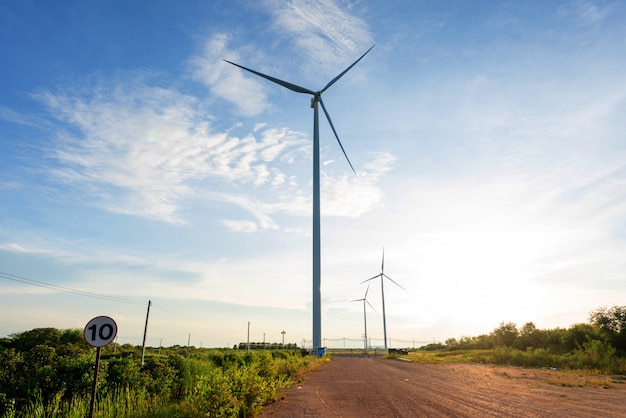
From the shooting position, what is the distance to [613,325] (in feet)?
153

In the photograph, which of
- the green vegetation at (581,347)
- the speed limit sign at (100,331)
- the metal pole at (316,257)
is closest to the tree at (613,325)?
the green vegetation at (581,347)

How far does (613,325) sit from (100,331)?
55618 mm

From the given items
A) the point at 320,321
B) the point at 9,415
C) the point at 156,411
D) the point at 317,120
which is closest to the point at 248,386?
the point at 156,411

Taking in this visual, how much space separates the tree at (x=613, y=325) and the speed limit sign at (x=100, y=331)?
53.2 m

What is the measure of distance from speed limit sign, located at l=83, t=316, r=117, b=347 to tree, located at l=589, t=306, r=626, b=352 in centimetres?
5322

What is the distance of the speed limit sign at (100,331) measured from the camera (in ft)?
41.6

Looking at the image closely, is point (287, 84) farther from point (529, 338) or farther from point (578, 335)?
point (529, 338)

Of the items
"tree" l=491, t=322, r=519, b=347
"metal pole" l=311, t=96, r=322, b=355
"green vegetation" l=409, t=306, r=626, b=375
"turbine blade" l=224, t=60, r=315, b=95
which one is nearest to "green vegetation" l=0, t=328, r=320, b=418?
"metal pole" l=311, t=96, r=322, b=355

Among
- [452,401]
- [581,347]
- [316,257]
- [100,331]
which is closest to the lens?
[100,331]

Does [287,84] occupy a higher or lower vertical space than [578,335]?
higher

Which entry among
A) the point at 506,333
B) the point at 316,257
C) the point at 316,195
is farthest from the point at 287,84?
the point at 506,333

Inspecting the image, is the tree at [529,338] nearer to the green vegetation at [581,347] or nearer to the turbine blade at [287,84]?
the green vegetation at [581,347]

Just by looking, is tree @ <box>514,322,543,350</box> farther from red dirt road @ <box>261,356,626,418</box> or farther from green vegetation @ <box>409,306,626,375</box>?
red dirt road @ <box>261,356,626,418</box>

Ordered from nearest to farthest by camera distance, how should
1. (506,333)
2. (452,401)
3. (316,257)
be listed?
(452,401) < (316,257) < (506,333)
